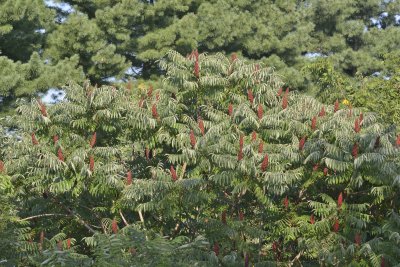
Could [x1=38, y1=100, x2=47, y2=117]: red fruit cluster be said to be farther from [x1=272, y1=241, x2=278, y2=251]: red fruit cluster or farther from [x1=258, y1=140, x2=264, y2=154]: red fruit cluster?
[x1=272, y1=241, x2=278, y2=251]: red fruit cluster

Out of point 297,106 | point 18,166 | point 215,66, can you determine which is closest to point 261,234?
point 297,106

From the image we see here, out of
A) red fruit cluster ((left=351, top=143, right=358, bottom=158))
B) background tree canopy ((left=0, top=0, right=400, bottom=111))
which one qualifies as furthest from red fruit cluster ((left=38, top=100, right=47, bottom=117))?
background tree canopy ((left=0, top=0, right=400, bottom=111))

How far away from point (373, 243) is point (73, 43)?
14.9 meters

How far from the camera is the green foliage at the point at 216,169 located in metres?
10.0

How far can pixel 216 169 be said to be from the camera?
34.6ft

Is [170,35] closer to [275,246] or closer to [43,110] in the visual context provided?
[43,110]

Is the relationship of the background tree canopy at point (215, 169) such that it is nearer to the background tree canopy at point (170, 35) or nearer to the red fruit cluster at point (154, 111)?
the red fruit cluster at point (154, 111)

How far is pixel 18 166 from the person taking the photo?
36.1ft

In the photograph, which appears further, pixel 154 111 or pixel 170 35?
pixel 170 35

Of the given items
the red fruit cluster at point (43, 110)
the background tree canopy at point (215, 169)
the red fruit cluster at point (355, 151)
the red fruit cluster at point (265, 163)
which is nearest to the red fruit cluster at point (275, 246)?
the background tree canopy at point (215, 169)

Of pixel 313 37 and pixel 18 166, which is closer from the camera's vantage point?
pixel 18 166

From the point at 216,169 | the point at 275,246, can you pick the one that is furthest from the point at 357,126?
the point at 275,246

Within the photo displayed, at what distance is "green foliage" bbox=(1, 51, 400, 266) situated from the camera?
10.0 meters

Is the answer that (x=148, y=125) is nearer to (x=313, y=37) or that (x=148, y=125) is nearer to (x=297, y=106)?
(x=297, y=106)
